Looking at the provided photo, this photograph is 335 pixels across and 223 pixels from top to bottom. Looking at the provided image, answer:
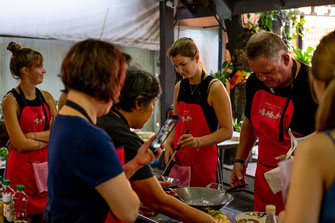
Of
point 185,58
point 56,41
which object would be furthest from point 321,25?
point 185,58

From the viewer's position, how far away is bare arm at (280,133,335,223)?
107 centimetres

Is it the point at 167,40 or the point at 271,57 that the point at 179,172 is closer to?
the point at 271,57

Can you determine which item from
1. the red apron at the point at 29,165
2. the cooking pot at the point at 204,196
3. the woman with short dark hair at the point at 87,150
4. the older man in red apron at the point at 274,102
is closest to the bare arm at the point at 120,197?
the woman with short dark hair at the point at 87,150

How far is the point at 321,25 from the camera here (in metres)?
8.42

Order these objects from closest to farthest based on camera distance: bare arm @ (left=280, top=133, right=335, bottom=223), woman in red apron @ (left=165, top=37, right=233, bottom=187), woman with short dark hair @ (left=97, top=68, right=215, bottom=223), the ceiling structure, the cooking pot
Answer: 1. bare arm @ (left=280, top=133, right=335, bottom=223)
2. woman with short dark hair @ (left=97, top=68, right=215, bottom=223)
3. the cooking pot
4. woman in red apron @ (left=165, top=37, right=233, bottom=187)
5. the ceiling structure

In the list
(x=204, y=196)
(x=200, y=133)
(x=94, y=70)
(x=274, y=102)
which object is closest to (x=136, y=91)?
(x=94, y=70)

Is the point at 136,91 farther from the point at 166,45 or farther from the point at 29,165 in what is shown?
the point at 166,45

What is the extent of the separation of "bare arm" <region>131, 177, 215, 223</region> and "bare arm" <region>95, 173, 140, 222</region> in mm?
373

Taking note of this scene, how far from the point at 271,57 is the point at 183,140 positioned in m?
0.85

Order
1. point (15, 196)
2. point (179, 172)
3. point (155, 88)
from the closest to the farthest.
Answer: point (155, 88) < point (15, 196) < point (179, 172)

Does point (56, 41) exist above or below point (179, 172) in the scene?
above

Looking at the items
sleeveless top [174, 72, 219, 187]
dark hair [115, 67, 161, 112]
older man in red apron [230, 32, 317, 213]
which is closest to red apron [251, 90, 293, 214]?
older man in red apron [230, 32, 317, 213]

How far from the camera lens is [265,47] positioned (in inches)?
94.7

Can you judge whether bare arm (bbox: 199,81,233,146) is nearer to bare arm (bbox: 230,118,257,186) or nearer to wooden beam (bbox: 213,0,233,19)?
bare arm (bbox: 230,118,257,186)
